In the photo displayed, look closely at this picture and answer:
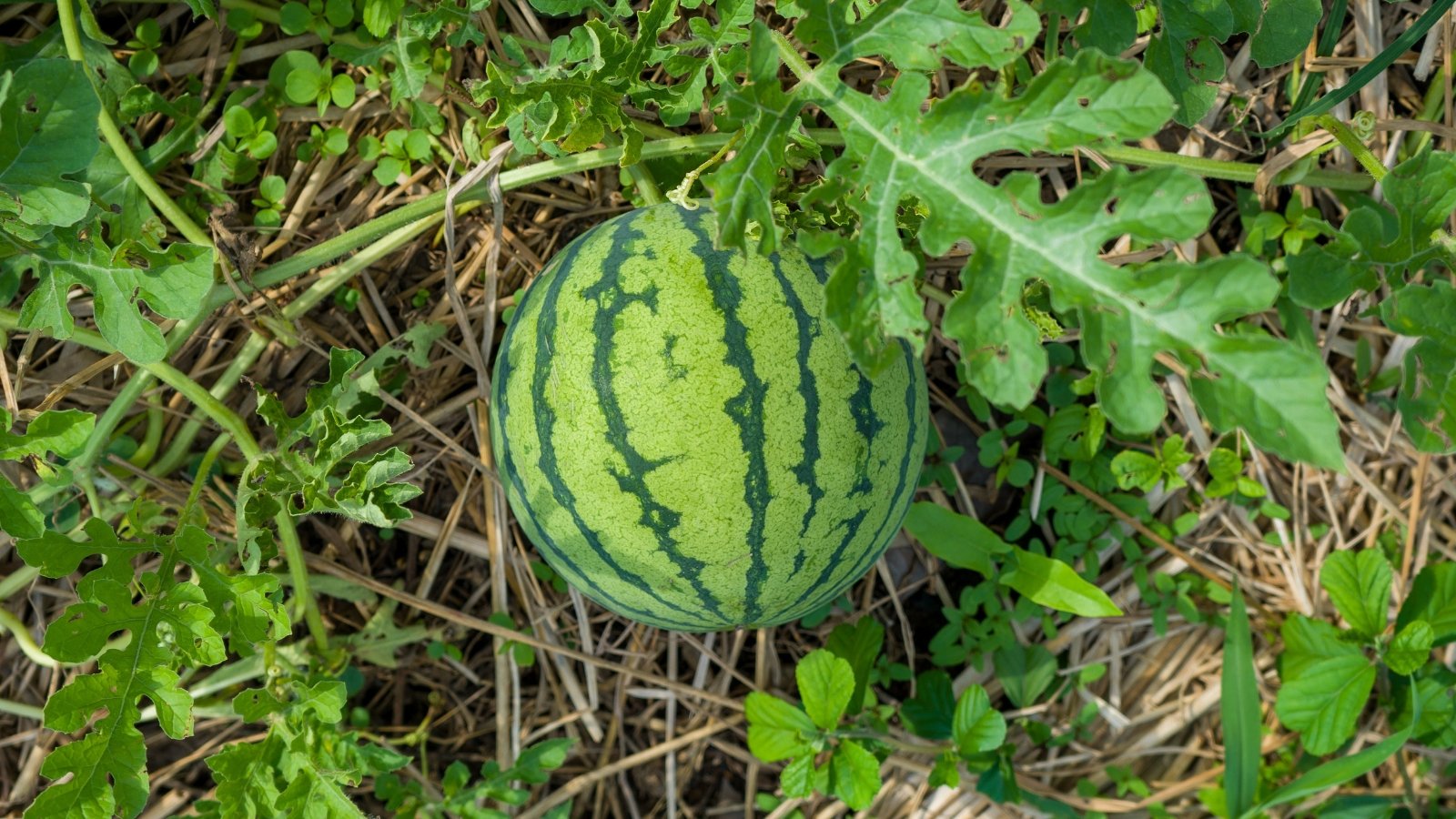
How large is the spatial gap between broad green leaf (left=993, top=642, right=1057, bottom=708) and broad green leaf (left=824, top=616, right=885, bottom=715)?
0.36 meters

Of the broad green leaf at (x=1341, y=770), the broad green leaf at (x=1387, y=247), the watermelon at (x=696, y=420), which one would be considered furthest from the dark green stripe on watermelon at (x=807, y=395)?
the broad green leaf at (x=1341, y=770)

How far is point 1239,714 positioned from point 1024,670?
55 centimetres

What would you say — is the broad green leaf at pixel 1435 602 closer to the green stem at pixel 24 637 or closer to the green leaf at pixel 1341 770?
the green leaf at pixel 1341 770

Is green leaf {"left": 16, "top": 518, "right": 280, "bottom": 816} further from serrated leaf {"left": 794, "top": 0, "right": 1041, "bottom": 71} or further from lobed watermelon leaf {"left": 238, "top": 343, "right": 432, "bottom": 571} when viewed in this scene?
serrated leaf {"left": 794, "top": 0, "right": 1041, "bottom": 71}

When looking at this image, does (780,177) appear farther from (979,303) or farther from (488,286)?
(488,286)

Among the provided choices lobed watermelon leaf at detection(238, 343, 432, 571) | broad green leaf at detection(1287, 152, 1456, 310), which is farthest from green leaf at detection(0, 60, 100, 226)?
broad green leaf at detection(1287, 152, 1456, 310)

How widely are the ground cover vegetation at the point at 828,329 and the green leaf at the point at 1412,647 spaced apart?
8 cm

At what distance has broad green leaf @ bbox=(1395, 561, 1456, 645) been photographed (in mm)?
2613

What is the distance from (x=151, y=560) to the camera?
8.87 feet

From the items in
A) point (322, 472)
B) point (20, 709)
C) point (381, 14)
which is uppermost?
point (381, 14)

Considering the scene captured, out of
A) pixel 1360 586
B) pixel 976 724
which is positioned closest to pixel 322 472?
pixel 976 724

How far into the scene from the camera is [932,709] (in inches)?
114

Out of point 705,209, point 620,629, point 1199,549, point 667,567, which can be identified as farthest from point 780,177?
point 1199,549

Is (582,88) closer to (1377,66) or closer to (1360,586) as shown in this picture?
(1377,66)
